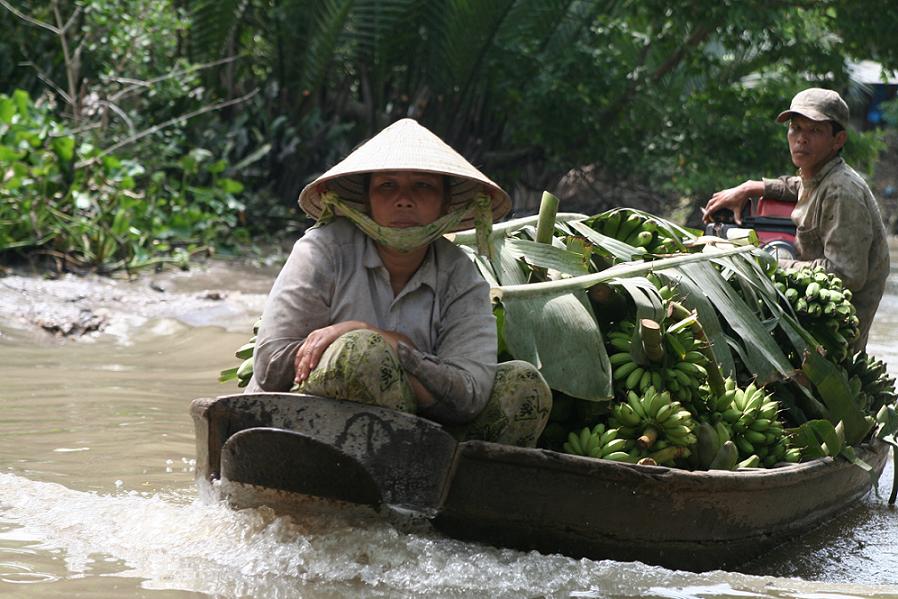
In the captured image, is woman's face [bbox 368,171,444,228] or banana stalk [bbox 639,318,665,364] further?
banana stalk [bbox 639,318,665,364]

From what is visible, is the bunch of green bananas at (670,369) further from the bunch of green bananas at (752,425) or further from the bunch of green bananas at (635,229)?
the bunch of green bananas at (635,229)

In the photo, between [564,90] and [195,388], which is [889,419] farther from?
[564,90]

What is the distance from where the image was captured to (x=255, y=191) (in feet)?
41.9

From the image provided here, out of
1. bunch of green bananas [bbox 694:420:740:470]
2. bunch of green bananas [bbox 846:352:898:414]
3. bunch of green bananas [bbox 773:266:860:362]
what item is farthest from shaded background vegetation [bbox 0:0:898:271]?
bunch of green bananas [bbox 694:420:740:470]

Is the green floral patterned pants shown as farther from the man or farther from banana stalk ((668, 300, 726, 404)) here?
the man

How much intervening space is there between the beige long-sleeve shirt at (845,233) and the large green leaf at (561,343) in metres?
1.75

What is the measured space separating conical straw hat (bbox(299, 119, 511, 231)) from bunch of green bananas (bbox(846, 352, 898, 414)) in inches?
83.1

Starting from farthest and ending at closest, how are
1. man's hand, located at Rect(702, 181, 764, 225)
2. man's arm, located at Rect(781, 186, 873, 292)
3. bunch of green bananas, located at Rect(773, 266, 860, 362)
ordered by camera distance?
man's hand, located at Rect(702, 181, 764, 225) < man's arm, located at Rect(781, 186, 873, 292) < bunch of green bananas, located at Rect(773, 266, 860, 362)

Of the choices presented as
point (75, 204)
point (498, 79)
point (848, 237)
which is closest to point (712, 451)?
point (848, 237)

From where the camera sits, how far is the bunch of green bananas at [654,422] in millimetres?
3719

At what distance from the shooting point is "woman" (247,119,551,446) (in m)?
3.26

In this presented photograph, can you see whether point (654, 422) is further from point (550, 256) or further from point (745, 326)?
point (745, 326)

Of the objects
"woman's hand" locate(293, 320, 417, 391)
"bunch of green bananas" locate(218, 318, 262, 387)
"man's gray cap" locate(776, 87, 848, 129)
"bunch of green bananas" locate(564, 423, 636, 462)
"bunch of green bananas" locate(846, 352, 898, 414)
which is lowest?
"bunch of green bananas" locate(846, 352, 898, 414)

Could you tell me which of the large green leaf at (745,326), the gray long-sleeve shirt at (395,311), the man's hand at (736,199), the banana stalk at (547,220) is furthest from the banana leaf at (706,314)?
the man's hand at (736,199)
